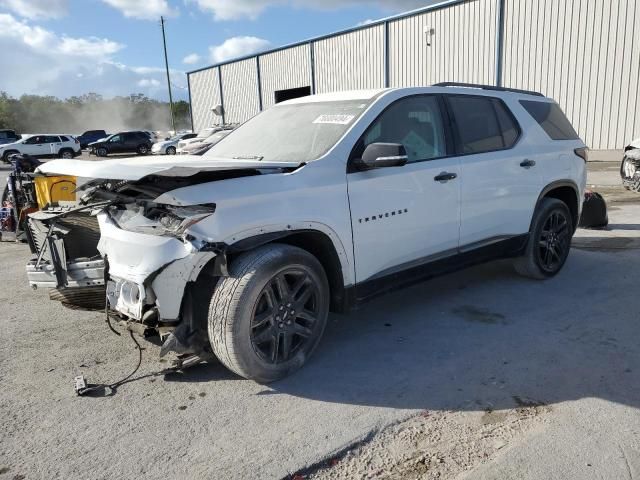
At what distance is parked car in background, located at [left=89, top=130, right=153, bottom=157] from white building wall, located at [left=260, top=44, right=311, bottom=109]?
32.2 feet

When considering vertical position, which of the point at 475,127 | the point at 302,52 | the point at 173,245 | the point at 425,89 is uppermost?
the point at 302,52

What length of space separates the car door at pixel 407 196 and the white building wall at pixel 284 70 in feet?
78.5

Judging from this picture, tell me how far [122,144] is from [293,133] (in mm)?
34543

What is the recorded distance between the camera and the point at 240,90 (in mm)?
34375

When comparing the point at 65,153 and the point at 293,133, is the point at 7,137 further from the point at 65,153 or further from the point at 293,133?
the point at 293,133

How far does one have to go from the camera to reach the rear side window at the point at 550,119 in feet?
17.5

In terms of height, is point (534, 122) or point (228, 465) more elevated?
point (534, 122)

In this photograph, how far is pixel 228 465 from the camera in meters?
2.65

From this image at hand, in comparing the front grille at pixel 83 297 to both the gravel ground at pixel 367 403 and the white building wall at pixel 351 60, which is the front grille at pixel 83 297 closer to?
the gravel ground at pixel 367 403

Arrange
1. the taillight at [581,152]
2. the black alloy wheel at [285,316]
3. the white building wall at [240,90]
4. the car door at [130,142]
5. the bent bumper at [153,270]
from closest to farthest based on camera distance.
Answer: the bent bumper at [153,270]
the black alloy wheel at [285,316]
the taillight at [581,152]
the white building wall at [240,90]
the car door at [130,142]

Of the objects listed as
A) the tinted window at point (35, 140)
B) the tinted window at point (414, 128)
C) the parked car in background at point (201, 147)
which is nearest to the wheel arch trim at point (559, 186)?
the tinted window at point (414, 128)

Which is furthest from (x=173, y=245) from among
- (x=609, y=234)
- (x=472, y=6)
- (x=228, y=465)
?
(x=472, y=6)

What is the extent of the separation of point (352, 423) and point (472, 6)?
20093 millimetres

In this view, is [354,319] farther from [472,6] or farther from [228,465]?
[472,6]
